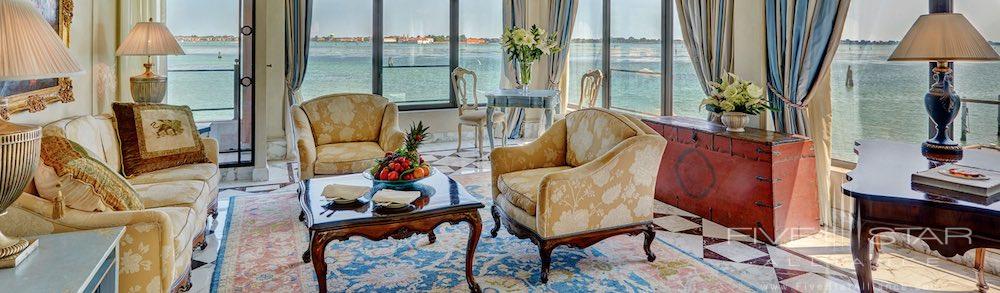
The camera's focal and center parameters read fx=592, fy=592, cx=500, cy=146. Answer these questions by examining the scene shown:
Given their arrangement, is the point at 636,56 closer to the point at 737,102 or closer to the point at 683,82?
the point at 683,82

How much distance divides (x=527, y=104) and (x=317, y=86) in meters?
2.94

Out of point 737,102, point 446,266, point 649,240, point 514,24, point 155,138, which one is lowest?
point 446,266

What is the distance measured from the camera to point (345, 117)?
4988 millimetres

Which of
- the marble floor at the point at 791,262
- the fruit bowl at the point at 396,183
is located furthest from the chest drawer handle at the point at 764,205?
the fruit bowl at the point at 396,183

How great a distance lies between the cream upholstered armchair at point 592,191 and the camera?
2.95 m

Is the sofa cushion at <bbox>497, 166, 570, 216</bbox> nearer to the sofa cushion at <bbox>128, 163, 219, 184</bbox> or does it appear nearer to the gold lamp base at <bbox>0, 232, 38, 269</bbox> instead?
the sofa cushion at <bbox>128, 163, 219, 184</bbox>

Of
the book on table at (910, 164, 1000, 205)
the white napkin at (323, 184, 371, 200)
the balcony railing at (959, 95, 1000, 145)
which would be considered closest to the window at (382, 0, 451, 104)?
the white napkin at (323, 184, 371, 200)

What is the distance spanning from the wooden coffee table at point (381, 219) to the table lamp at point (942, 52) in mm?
2071

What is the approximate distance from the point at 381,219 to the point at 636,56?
14.7ft

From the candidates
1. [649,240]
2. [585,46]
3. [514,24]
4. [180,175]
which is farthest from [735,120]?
[514,24]

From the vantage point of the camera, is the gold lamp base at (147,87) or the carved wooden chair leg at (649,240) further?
the gold lamp base at (147,87)

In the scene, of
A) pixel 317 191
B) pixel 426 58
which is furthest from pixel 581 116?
pixel 426 58

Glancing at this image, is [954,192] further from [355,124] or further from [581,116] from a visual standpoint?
[355,124]

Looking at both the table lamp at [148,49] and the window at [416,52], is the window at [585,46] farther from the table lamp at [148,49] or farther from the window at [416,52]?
the table lamp at [148,49]
